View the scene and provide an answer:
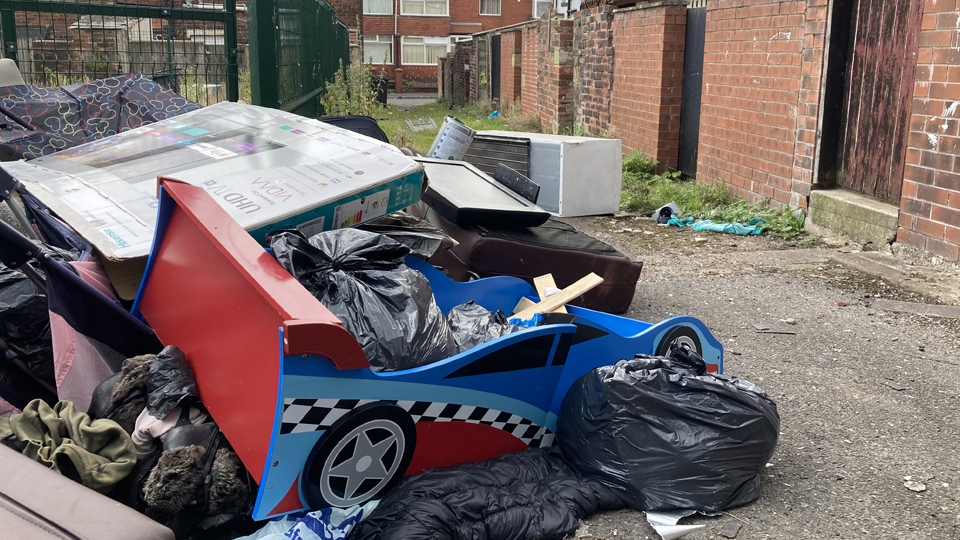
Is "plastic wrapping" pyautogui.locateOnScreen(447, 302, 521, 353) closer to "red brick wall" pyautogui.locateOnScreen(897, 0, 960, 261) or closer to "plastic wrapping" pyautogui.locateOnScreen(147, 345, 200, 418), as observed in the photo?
"plastic wrapping" pyautogui.locateOnScreen(147, 345, 200, 418)

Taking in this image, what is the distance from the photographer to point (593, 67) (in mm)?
11109

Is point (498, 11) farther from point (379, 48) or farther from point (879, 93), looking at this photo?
point (879, 93)

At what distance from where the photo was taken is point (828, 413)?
328cm

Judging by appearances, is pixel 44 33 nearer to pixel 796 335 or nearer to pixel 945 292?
pixel 796 335

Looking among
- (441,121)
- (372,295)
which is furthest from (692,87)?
(441,121)

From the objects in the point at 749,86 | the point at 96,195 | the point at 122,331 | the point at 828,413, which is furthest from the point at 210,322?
the point at 749,86

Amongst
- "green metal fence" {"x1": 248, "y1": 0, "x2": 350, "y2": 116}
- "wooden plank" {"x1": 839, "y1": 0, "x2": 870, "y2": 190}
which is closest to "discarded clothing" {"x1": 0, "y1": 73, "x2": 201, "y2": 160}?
"green metal fence" {"x1": 248, "y1": 0, "x2": 350, "y2": 116}

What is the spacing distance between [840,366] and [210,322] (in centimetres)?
287

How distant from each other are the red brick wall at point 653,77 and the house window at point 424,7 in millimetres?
31943

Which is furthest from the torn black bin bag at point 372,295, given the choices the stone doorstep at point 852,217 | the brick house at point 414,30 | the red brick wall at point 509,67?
the brick house at point 414,30

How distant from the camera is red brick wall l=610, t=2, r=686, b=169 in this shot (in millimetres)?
8812

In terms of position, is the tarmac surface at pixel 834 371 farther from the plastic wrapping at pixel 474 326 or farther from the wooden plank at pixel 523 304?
the wooden plank at pixel 523 304

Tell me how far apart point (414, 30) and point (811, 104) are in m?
35.8

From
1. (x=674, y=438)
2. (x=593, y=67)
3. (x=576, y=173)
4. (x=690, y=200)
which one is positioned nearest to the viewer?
(x=674, y=438)
